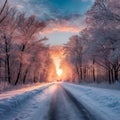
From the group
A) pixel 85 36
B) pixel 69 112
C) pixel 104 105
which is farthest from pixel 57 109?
pixel 85 36

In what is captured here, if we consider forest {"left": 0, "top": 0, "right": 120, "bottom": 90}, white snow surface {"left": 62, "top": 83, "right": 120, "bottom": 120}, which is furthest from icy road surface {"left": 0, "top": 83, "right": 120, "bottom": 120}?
forest {"left": 0, "top": 0, "right": 120, "bottom": 90}

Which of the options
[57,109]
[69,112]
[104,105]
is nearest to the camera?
[69,112]

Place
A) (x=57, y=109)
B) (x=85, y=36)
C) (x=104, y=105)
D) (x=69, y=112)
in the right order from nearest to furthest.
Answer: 1. (x=69, y=112)
2. (x=57, y=109)
3. (x=104, y=105)
4. (x=85, y=36)

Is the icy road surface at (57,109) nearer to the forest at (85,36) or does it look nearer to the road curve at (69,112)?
the road curve at (69,112)

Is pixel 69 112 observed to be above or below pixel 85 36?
below

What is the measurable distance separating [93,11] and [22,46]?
1750 centimetres

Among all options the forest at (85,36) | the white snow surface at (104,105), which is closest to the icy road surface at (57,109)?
the white snow surface at (104,105)

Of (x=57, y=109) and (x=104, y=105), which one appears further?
(x=104, y=105)

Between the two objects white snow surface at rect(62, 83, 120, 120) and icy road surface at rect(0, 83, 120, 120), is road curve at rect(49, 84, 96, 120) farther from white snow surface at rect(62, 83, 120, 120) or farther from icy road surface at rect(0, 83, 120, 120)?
white snow surface at rect(62, 83, 120, 120)

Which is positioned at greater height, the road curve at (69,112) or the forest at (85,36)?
the forest at (85,36)

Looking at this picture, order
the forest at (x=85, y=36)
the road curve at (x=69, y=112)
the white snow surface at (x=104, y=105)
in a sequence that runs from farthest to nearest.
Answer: the forest at (x=85, y=36) < the white snow surface at (x=104, y=105) < the road curve at (x=69, y=112)

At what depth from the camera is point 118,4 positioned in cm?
2916

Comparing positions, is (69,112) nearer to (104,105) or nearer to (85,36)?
(104,105)

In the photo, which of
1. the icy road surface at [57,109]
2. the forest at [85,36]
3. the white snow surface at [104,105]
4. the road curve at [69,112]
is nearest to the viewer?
the road curve at [69,112]
